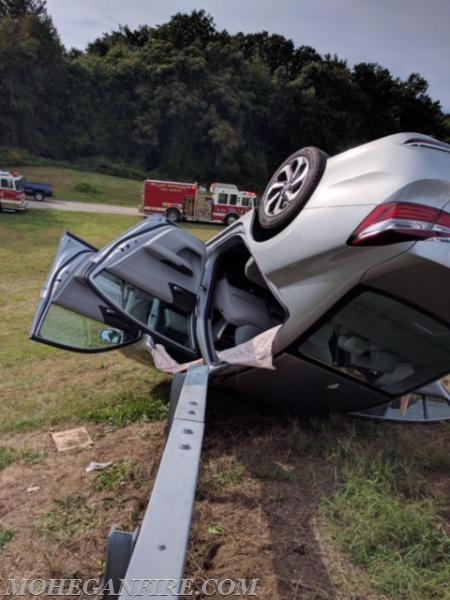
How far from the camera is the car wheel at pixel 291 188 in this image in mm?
2910

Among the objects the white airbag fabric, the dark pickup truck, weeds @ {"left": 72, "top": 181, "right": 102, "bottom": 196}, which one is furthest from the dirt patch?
weeds @ {"left": 72, "top": 181, "right": 102, "bottom": 196}

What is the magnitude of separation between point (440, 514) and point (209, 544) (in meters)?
1.24

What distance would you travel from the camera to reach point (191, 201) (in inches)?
915

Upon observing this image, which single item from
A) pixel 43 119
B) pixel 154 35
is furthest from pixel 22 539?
pixel 154 35

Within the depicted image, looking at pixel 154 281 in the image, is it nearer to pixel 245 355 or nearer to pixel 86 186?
pixel 245 355

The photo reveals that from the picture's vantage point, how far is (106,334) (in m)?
3.39

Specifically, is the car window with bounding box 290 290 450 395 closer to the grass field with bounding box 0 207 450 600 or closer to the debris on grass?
the grass field with bounding box 0 207 450 600

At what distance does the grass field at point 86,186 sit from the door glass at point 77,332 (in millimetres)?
23939

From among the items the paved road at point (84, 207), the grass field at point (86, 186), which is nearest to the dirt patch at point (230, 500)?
the paved road at point (84, 207)

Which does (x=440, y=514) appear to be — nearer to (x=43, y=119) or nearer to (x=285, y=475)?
(x=285, y=475)

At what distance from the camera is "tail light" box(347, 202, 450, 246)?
7.18 feet

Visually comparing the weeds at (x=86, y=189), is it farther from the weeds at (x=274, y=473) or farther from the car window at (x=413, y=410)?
the weeds at (x=274, y=473)

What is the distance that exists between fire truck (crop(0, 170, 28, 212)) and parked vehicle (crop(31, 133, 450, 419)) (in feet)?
57.9

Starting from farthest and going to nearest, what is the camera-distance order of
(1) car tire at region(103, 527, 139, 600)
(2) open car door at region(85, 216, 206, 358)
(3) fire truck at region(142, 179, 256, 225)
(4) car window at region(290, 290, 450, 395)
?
(3) fire truck at region(142, 179, 256, 225) < (2) open car door at region(85, 216, 206, 358) < (4) car window at region(290, 290, 450, 395) < (1) car tire at region(103, 527, 139, 600)
